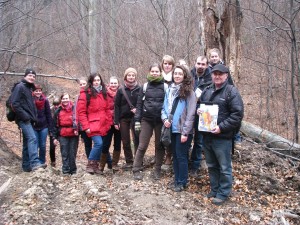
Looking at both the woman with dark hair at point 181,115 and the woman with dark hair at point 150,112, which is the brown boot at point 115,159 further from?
the woman with dark hair at point 181,115

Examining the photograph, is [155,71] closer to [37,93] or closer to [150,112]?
[150,112]

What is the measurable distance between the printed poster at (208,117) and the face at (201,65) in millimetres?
972

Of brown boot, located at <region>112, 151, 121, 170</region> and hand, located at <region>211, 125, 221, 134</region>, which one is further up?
hand, located at <region>211, 125, 221, 134</region>

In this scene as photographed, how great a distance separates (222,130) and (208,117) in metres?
0.28

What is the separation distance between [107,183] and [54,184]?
834 mm

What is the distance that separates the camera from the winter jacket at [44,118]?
634 centimetres

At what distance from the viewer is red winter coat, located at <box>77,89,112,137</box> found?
5734mm

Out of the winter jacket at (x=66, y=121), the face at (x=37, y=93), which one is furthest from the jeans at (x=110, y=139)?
the face at (x=37, y=93)

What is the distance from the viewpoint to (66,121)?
6223mm

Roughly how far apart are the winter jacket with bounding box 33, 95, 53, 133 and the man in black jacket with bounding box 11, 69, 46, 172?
0.26 m

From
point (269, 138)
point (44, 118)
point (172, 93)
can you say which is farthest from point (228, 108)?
point (269, 138)

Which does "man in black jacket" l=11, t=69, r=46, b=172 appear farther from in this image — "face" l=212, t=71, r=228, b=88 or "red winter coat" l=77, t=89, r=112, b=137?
"face" l=212, t=71, r=228, b=88

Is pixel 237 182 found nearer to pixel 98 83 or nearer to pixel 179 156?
pixel 179 156

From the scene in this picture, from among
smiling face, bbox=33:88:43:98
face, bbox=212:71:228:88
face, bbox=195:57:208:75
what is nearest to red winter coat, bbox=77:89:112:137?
smiling face, bbox=33:88:43:98
